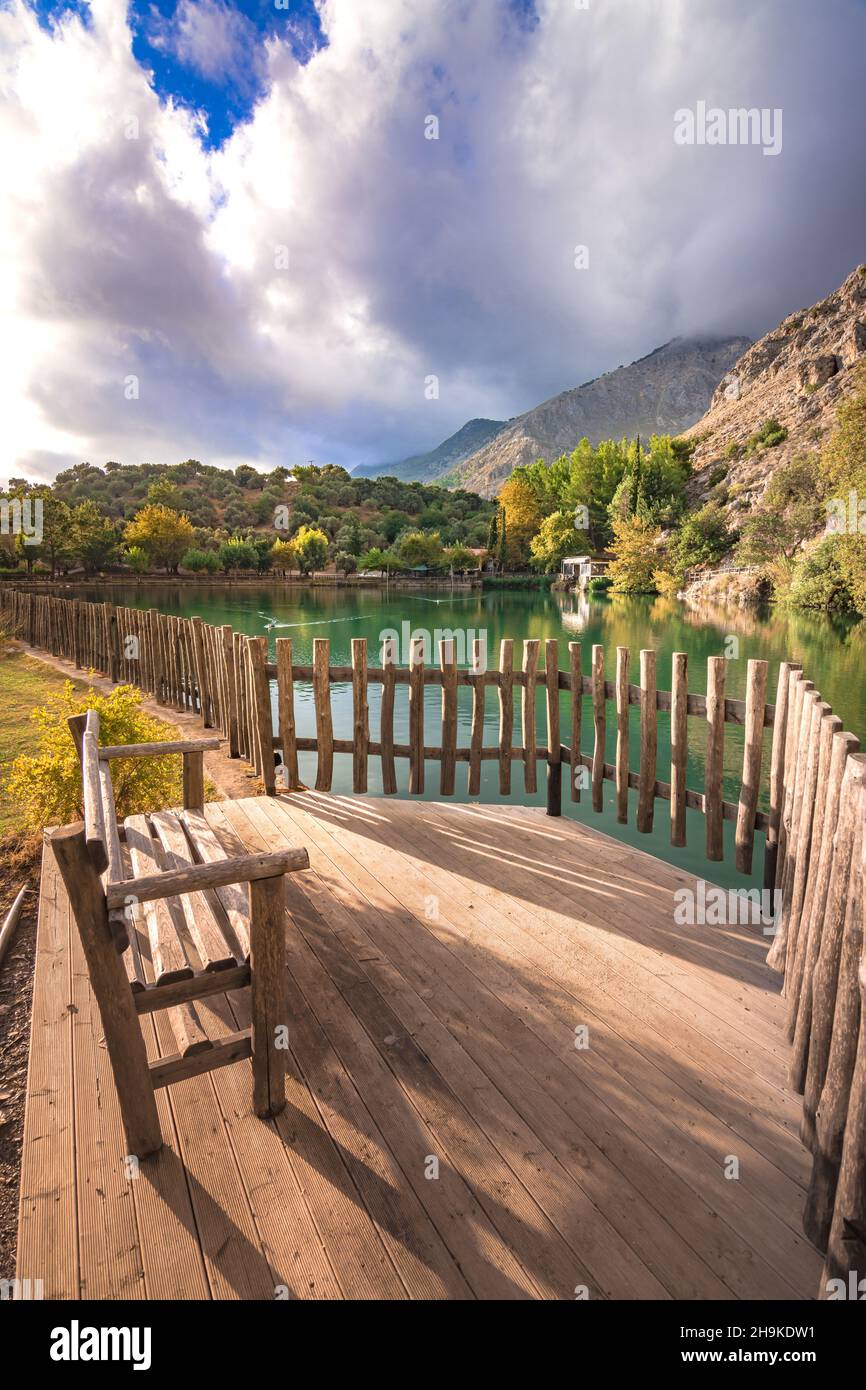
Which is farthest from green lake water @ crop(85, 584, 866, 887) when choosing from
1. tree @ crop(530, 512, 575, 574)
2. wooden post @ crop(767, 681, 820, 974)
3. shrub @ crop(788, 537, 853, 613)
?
tree @ crop(530, 512, 575, 574)

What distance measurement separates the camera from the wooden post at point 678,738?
15.2 feet

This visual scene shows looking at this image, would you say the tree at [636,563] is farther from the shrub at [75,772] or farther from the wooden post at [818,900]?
the wooden post at [818,900]

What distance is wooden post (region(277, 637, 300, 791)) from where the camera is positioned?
5824mm

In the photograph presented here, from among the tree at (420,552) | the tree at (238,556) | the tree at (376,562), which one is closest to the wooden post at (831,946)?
the tree at (238,556)

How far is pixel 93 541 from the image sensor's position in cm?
5597

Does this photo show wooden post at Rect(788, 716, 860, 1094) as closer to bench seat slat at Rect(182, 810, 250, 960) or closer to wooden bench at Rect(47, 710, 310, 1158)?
wooden bench at Rect(47, 710, 310, 1158)

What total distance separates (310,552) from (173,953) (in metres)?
73.4

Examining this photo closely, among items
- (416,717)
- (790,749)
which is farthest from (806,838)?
(416,717)

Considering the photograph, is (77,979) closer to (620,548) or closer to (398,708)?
(398,708)

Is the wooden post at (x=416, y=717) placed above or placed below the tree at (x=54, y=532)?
below

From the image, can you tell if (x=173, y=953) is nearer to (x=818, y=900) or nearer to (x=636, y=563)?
(x=818, y=900)

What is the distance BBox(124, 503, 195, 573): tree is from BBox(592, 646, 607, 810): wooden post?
220ft

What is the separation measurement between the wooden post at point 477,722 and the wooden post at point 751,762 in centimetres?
216

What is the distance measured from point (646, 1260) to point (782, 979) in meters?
1.96
